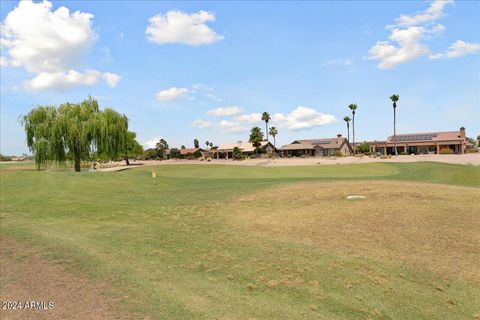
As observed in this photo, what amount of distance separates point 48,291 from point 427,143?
99.4 metres

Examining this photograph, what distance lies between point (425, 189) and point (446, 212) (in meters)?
6.06

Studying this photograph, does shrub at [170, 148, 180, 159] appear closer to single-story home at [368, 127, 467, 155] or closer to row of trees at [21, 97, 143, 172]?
single-story home at [368, 127, 467, 155]

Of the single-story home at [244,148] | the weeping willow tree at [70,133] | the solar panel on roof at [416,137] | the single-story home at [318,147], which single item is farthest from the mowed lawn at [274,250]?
the single-story home at [244,148]

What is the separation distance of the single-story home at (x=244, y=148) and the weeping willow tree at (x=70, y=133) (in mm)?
70501

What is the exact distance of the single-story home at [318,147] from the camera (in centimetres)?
10606

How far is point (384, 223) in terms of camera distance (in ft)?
46.5

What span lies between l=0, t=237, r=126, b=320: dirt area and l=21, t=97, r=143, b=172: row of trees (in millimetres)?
34683

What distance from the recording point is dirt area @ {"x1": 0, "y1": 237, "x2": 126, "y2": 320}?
738 centimetres

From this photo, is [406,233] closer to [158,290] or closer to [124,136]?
[158,290]

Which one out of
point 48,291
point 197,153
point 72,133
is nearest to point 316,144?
point 197,153

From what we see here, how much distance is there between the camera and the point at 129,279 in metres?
9.11

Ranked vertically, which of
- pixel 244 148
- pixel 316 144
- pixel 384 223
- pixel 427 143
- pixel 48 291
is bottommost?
pixel 48 291

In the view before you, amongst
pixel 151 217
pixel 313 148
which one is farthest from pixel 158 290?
pixel 313 148

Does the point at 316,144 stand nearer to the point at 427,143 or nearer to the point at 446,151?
the point at 427,143
